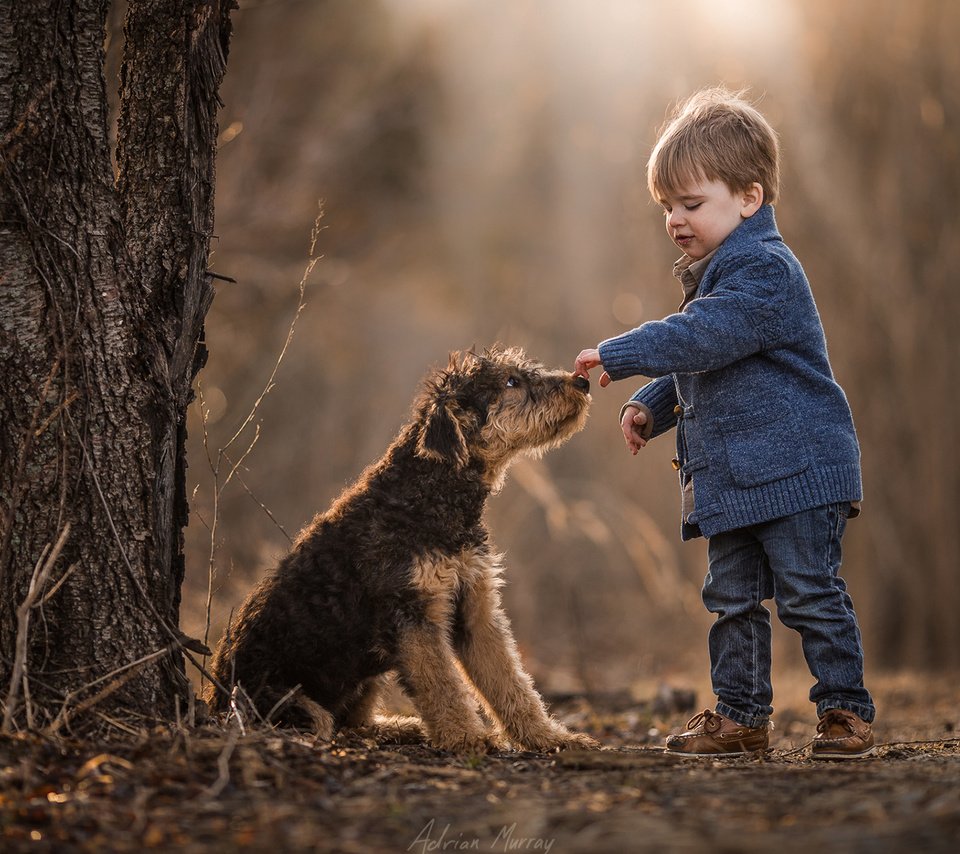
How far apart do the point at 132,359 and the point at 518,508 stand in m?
7.20

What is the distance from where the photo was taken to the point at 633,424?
5.56m

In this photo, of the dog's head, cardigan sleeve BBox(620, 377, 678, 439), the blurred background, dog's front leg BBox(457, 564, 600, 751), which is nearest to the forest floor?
dog's front leg BBox(457, 564, 600, 751)

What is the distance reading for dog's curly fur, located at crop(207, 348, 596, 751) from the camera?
4.90m

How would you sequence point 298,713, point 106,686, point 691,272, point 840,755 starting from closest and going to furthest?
point 106,686 < point 840,755 < point 298,713 < point 691,272

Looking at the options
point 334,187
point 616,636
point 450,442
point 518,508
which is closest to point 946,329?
point 518,508

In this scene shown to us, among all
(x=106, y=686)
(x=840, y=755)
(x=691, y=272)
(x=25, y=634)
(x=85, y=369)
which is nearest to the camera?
(x=25, y=634)

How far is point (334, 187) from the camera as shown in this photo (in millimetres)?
17219

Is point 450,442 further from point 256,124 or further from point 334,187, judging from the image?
point 334,187

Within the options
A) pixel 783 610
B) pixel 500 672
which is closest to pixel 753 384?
pixel 783 610

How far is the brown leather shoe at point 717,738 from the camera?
196 inches

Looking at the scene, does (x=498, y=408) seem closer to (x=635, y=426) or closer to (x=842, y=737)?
(x=635, y=426)
